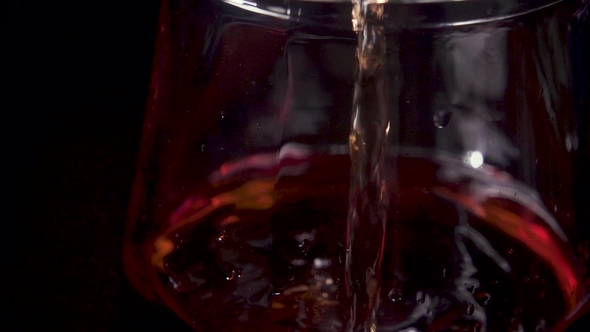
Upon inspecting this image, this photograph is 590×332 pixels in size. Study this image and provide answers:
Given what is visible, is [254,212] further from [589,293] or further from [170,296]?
[589,293]

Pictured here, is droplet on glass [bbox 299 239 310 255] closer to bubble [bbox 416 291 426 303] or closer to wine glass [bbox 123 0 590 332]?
wine glass [bbox 123 0 590 332]

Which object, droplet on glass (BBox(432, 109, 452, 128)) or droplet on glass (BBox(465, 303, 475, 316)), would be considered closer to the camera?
droplet on glass (BBox(465, 303, 475, 316))

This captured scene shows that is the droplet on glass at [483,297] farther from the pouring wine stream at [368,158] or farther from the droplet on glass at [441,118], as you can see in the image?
the droplet on glass at [441,118]

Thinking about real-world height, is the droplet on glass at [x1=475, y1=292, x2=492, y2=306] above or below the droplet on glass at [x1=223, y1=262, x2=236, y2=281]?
above

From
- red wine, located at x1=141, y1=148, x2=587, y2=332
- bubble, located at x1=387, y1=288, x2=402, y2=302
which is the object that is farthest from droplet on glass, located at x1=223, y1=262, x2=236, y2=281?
bubble, located at x1=387, y1=288, x2=402, y2=302

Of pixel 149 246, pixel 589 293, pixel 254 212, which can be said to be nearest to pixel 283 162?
pixel 254 212

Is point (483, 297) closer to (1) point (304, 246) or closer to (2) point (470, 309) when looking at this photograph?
(2) point (470, 309)

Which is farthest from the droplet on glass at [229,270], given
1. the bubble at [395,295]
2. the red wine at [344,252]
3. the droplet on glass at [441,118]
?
the droplet on glass at [441,118]
